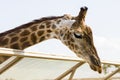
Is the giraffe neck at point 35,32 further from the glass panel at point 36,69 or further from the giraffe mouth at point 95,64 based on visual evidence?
the giraffe mouth at point 95,64

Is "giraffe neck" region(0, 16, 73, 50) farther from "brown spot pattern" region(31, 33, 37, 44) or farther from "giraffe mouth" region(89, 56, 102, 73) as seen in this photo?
"giraffe mouth" region(89, 56, 102, 73)

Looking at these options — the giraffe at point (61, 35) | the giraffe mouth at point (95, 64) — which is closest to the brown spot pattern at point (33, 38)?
the giraffe at point (61, 35)

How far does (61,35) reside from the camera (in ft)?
9.52

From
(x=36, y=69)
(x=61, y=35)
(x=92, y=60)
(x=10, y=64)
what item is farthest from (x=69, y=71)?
(x=10, y=64)

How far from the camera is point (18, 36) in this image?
282 cm

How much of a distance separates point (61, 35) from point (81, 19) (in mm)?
245

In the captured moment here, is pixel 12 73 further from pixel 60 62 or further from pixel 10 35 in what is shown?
pixel 60 62

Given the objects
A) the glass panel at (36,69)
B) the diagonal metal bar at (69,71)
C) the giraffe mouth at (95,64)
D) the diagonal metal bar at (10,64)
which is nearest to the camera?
the diagonal metal bar at (10,64)

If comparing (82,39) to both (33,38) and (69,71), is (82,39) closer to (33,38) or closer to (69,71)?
(33,38)

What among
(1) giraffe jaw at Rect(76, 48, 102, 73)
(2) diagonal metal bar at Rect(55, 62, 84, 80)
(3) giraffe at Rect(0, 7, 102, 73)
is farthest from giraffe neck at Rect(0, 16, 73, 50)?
(2) diagonal metal bar at Rect(55, 62, 84, 80)

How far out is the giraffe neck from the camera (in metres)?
2.78

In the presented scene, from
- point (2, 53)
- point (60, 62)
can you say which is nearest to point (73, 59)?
point (60, 62)

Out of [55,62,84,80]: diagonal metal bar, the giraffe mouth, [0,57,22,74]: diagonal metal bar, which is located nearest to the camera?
[0,57,22,74]: diagonal metal bar

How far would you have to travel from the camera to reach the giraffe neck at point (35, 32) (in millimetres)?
2777
